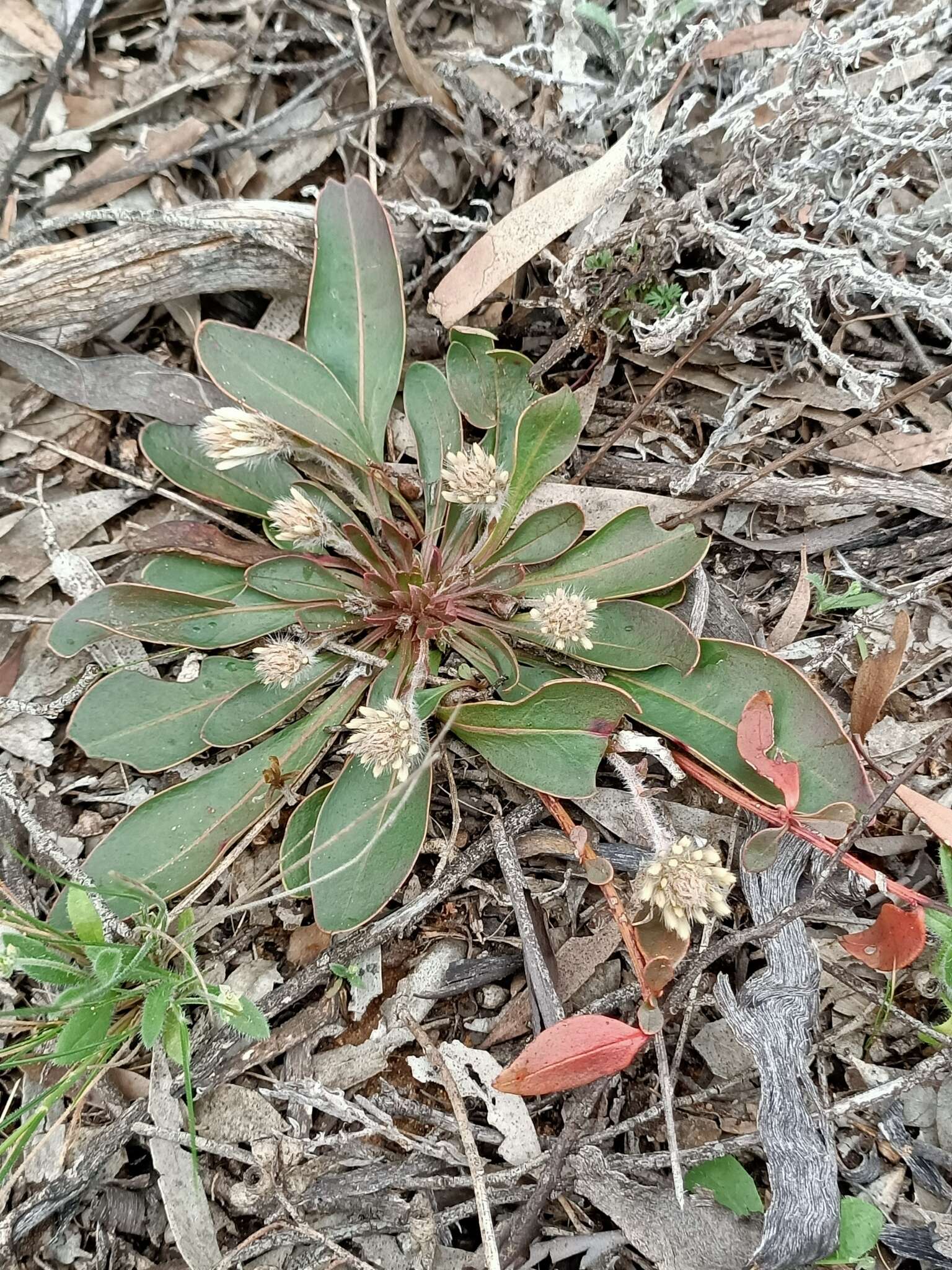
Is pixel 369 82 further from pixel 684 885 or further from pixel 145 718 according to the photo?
pixel 684 885

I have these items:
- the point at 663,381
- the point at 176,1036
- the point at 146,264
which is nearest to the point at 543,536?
the point at 663,381

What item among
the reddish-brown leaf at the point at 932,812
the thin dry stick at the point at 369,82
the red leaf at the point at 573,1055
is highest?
the thin dry stick at the point at 369,82

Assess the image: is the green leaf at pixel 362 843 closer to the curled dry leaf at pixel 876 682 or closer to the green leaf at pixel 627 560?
the green leaf at pixel 627 560

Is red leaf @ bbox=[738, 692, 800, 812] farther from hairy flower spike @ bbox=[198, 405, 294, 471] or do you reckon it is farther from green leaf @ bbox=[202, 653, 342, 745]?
hairy flower spike @ bbox=[198, 405, 294, 471]

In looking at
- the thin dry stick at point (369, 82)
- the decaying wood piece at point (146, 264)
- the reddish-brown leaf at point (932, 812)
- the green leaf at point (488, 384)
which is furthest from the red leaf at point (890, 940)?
the thin dry stick at point (369, 82)

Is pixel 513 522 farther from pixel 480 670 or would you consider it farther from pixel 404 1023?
pixel 404 1023

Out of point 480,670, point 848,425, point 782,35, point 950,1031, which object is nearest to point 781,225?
point 782,35

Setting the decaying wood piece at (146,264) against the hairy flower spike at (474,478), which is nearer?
the hairy flower spike at (474,478)
